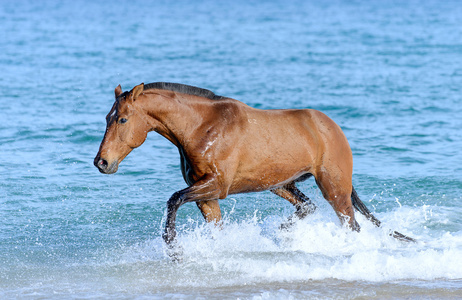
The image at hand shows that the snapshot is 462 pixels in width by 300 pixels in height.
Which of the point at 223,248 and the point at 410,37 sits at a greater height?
the point at 223,248

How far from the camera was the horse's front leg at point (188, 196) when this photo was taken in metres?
5.70

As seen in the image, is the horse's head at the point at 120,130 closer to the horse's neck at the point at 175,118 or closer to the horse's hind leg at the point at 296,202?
the horse's neck at the point at 175,118

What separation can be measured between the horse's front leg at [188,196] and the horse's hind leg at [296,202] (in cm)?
111

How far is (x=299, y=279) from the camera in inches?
227

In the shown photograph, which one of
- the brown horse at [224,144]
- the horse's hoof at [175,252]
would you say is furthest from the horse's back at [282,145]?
the horse's hoof at [175,252]

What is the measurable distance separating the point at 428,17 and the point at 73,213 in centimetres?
3579

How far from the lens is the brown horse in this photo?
18.6 feet

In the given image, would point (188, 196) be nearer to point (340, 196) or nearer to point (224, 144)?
point (224, 144)

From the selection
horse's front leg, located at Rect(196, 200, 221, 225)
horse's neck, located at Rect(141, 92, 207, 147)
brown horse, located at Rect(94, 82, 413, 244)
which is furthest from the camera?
horse's front leg, located at Rect(196, 200, 221, 225)

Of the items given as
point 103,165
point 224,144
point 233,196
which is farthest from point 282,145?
point 233,196

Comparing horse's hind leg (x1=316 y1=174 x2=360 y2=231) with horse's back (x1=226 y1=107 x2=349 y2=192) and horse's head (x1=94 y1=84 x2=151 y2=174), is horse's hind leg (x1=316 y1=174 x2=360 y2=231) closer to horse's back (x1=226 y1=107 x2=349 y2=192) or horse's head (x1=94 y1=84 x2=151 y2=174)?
horse's back (x1=226 y1=107 x2=349 y2=192)

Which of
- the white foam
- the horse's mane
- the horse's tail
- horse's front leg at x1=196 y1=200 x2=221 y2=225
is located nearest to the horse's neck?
the horse's mane

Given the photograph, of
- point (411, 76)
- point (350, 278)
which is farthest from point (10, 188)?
point (411, 76)

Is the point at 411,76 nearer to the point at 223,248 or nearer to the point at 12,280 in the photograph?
the point at 223,248
